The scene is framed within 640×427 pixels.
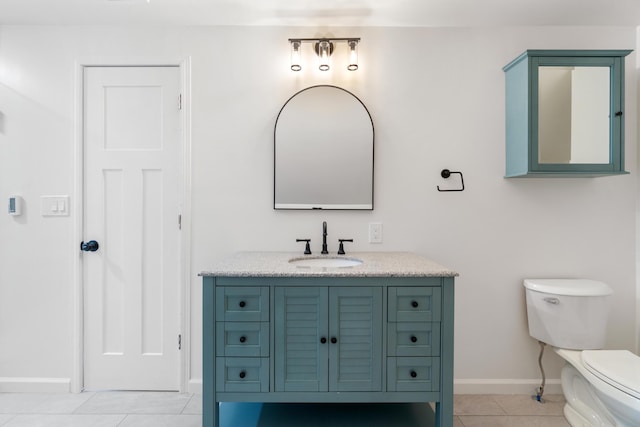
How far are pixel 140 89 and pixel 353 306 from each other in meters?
1.83

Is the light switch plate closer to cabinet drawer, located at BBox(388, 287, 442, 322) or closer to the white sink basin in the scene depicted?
the white sink basin

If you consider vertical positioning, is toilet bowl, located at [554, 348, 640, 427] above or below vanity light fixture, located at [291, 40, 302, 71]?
below

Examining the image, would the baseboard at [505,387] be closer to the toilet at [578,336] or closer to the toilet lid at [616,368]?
the toilet at [578,336]

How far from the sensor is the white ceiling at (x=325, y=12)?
1.94 m

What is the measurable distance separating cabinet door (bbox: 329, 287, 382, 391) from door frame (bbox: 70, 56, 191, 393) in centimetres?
105

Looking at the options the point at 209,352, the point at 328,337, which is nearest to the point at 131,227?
the point at 209,352

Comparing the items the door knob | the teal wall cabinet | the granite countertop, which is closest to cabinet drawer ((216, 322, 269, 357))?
the teal wall cabinet

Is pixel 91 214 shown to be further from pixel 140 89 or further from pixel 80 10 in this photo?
pixel 80 10

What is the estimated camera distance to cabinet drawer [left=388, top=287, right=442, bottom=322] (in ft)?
5.23

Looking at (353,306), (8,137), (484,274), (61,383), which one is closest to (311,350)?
(353,306)

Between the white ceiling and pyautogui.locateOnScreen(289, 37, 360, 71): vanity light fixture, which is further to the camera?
pyautogui.locateOnScreen(289, 37, 360, 71): vanity light fixture

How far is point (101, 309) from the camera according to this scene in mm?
2197

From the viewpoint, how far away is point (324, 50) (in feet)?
6.90

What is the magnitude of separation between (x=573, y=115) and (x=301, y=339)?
1.86 meters
